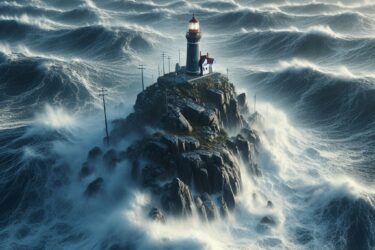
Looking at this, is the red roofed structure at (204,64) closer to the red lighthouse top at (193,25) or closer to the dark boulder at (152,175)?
the red lighthouse top at (193,25)

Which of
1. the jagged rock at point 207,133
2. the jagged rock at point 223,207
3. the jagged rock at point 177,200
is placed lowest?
the jagged rock at point 223,207

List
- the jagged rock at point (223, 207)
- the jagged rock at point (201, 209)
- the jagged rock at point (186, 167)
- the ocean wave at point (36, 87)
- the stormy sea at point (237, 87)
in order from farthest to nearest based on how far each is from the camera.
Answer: the ocean wave at point (36, 87), the jagged rock at point (223, 207), the jagged rock at point (186, 167), the jagged rock at point (201, 209), the stormy sea at point (237, 87)

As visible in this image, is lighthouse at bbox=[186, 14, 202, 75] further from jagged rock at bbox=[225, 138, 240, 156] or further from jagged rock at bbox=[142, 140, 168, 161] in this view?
jagged rock at bbox=[142, 140, 168, 161]

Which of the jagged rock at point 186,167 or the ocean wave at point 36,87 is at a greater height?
the jagged rock at point 186,167

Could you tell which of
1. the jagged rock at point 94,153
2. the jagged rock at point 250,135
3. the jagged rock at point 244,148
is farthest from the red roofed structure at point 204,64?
the jagged rock at point 94,153

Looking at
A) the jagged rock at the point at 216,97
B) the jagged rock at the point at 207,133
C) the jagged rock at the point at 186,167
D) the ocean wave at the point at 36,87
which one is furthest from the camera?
the ocean wave at the point at 36,87

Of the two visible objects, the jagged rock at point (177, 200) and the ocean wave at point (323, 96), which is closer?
the jagged rock at point (177, 200)

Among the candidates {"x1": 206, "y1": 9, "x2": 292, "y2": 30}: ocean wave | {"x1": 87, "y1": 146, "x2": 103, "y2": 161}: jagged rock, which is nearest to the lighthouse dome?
{"x1": 87, "y1": 146, "x2": 103, "y2": 161}: jagged rock
